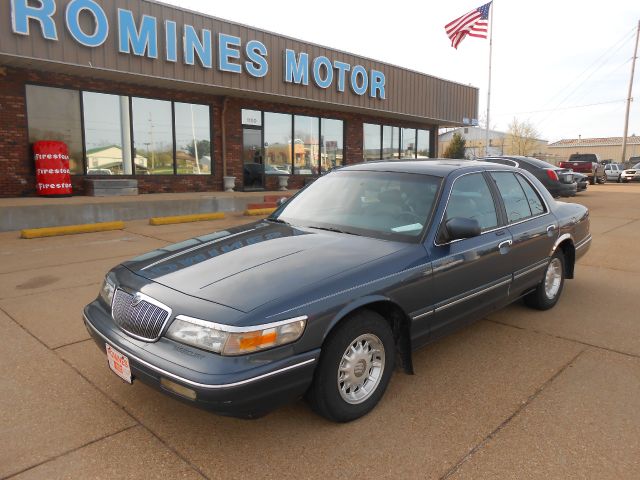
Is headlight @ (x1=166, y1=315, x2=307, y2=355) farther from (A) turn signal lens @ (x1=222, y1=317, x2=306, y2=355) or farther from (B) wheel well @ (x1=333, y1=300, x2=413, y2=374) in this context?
(B) wheel well @ (x1=333, y1=300, x2=413, y2=374)

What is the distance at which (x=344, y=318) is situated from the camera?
2648 mm

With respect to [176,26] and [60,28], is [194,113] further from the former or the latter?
[60,28]

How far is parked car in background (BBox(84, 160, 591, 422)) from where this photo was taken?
2.33 meters

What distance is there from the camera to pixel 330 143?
17.8 m

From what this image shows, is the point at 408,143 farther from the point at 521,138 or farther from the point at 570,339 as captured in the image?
the point at 521,138

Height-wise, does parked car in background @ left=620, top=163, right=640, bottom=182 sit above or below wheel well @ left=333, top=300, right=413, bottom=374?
above

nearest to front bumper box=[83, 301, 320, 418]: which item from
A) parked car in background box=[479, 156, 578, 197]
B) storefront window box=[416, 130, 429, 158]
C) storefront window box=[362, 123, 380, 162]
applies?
parked car in background box=[479, 156, 578, 197]

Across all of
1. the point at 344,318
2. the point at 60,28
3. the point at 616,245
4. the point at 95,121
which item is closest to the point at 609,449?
the point at 344,318

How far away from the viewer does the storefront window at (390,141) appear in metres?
20.0

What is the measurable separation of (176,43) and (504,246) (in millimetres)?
10264

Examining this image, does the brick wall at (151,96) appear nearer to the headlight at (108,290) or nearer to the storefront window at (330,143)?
the storefront window at (330,143)

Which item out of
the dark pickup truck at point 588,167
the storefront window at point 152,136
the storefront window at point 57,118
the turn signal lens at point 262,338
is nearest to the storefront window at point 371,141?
the storefront window at point 152,136

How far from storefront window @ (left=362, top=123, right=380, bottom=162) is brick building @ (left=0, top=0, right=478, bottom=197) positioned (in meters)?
0.47

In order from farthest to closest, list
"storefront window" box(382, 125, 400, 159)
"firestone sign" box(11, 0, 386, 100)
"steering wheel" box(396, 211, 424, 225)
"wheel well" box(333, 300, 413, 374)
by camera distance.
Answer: "storefront window" box(382, 125, 400, 159), "firestone sign" box(11, 0, 386, 100), "steering wheel" box(396, 211, 424, 225), "wheel well" box(333, 300, 413, 374)
